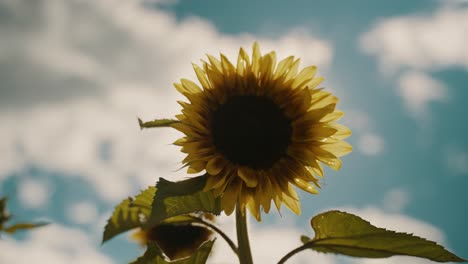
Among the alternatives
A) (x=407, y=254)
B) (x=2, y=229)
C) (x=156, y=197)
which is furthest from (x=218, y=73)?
(x=2, y=229)

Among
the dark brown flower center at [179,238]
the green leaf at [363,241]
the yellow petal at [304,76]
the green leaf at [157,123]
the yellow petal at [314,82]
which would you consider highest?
the dark brown flower center at [179,238]

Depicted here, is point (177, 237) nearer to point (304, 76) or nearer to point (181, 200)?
point (304, 76)

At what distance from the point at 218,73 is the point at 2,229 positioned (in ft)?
6.08

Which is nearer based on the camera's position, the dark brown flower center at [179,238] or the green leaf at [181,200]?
the green leaf at [181,200]

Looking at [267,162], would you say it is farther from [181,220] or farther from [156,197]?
[156,197]

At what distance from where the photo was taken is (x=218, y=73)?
1824 millimetres

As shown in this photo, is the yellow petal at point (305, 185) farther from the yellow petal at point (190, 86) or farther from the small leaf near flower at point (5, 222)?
the small leaf near flower at point (5, 222)

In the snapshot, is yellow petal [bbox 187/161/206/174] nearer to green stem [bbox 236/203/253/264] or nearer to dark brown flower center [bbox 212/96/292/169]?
dark brown flower center [bbox 212/96/292/169]

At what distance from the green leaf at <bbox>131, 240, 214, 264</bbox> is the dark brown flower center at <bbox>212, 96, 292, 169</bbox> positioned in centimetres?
36

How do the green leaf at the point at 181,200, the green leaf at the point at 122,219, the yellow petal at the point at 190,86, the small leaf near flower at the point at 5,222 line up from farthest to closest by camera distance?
the small leaf near flower at the point at 5,222, the yellow petal at the point at 190,86, the green leaf at the point at 122,219, the green leaf at the point at 181,200

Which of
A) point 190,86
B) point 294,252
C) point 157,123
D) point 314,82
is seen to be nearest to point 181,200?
point 157,123

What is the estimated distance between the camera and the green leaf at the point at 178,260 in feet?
4.90

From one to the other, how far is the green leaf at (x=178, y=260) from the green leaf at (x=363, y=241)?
1.18ft

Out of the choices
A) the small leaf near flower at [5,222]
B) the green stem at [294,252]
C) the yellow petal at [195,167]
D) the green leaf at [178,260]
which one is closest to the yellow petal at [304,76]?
the yellow petal at [195,167]
